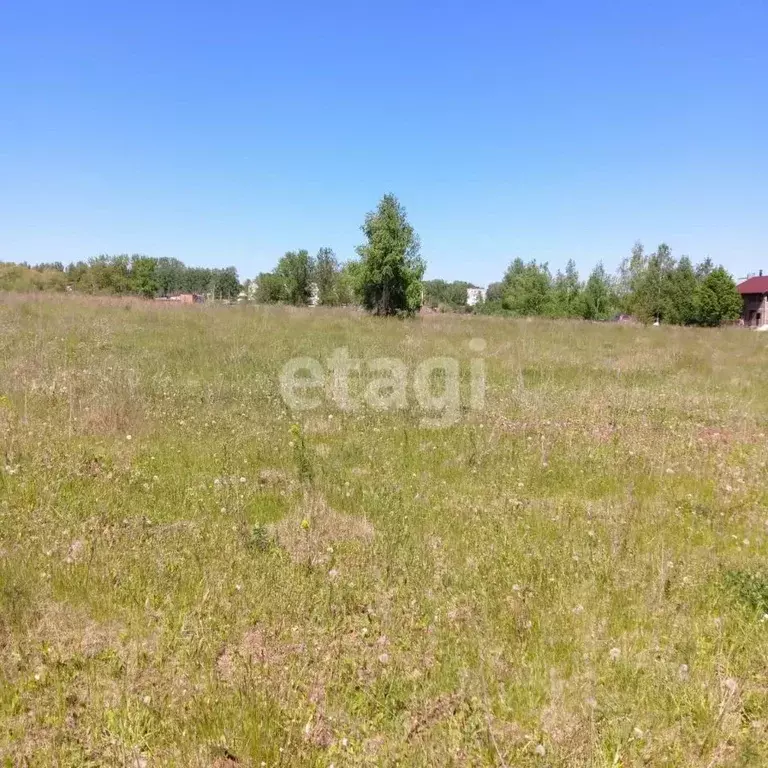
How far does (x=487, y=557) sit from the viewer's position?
3.55 metres

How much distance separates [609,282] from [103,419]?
70.7m

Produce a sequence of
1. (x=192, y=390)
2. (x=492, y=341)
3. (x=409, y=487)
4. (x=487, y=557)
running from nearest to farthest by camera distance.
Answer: (x=487, y=557) → (x=409, y=487) → (x=192, y=390) → (x=492, y=341)

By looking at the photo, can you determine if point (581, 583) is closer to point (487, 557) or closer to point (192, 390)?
point (487, 557)

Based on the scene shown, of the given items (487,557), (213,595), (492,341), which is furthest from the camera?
(492,341)

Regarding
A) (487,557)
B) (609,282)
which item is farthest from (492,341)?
(609,282)

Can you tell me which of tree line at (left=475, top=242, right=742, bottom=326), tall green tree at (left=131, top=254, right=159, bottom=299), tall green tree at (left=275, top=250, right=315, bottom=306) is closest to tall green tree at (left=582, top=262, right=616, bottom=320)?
tree line at (left=475, top=242, right=742, bottom=326)

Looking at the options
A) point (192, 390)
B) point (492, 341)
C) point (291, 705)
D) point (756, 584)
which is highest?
point (492, 341)

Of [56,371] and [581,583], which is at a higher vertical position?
[56,371]

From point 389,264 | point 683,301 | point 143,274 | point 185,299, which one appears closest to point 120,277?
point 143,274

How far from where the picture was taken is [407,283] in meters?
29.5

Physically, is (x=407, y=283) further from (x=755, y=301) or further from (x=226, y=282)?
(x=226, y=282)

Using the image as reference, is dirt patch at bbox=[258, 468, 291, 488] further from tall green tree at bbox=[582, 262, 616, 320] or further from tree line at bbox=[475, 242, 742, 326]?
tall green tree at bbox=[582, 262, 616, 320]

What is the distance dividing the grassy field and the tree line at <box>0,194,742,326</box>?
75.8 ft

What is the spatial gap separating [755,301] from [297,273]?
178 feet
